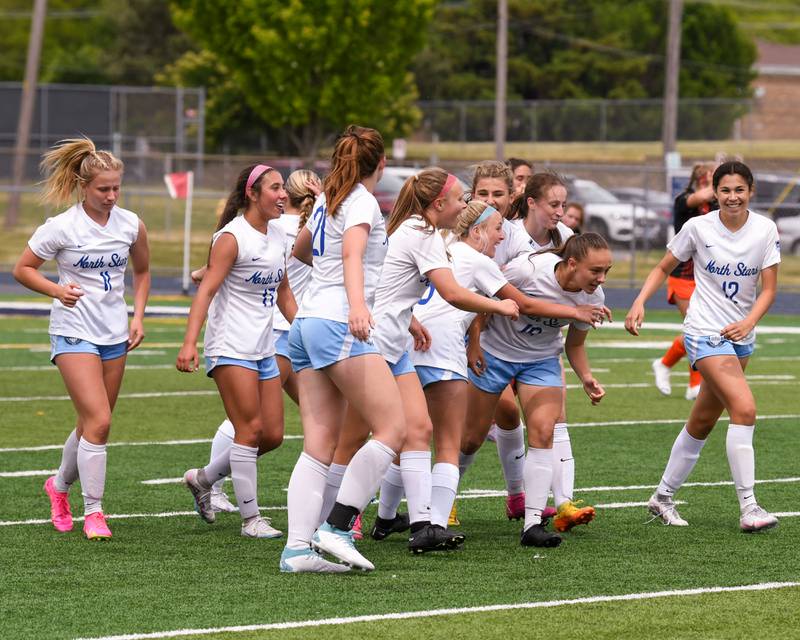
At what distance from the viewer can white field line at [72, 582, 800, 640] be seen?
5.66 meters

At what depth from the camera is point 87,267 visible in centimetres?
756

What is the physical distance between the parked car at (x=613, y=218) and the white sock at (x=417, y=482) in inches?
889

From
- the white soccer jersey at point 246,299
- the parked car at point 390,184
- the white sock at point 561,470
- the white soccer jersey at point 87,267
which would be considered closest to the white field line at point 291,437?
the white soccer jersey at point 87,267

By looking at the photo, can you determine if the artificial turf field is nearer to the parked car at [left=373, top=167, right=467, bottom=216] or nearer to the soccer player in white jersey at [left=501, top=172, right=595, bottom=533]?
the soccer player in white jersey at [left=501, top=172, right=595, bottom=533]

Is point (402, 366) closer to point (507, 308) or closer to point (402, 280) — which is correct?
point (402, 280)

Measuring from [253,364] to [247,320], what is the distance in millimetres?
214

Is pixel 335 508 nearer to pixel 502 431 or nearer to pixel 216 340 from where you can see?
pixel 216 340

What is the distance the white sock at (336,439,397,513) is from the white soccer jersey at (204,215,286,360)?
1109 millimetres

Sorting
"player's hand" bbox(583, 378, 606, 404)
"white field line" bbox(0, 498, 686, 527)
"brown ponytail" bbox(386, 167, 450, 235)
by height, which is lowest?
"white field line" bbox(0, 498, 686, 527)

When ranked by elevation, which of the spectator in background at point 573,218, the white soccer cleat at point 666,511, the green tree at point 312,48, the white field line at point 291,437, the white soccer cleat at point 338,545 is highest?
the green tree at point 312,48

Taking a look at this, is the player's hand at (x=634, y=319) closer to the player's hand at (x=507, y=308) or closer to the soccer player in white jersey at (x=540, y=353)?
the soccer player in white jersey at (x=540, y=353)

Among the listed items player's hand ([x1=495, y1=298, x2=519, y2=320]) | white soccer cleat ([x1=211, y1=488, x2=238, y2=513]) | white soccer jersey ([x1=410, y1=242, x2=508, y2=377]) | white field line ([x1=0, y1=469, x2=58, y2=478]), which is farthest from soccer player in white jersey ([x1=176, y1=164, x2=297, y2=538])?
white field line ([x1=0, y1=469, x2=58, y2=478])

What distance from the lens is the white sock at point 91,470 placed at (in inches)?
294

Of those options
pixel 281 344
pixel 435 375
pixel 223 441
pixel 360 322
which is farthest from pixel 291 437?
pixel 360 322
